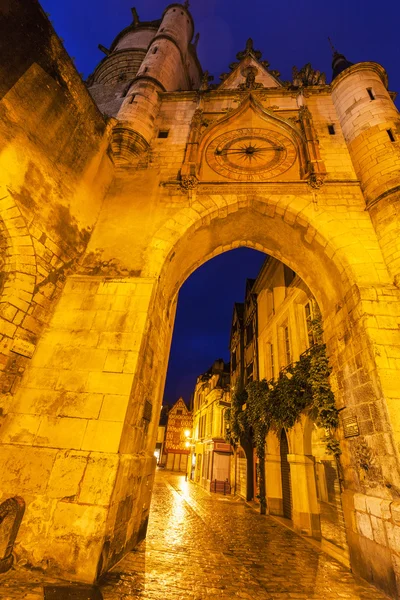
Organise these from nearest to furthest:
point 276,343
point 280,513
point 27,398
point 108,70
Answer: point 27,398, point 280,513, point 276,343, point 108,70

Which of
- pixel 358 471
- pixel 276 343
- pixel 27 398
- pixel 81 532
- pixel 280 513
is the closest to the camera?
pixel 81 532

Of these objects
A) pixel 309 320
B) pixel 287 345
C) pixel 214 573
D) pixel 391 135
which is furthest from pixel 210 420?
pixel 391 135

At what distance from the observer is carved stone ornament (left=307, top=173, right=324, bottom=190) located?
6629 millimetres

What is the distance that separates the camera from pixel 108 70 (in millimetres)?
15133

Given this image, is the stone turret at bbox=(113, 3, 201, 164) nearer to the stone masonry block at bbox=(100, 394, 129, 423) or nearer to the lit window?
the lit window

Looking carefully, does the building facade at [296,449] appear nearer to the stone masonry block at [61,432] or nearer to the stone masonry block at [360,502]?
the stone masonry block at [360,502]

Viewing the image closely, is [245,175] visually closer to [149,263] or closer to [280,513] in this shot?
[149,263]

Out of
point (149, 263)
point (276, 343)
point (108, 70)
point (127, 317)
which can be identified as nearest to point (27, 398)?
point (127, 317)

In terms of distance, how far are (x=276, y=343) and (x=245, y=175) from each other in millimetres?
7239

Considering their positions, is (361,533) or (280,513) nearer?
(361,533)

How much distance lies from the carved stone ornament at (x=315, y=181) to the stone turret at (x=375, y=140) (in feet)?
3.26

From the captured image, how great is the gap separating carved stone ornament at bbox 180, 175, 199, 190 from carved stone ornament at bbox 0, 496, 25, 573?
6.54 m

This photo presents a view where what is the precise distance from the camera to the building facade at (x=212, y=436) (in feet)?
58.8

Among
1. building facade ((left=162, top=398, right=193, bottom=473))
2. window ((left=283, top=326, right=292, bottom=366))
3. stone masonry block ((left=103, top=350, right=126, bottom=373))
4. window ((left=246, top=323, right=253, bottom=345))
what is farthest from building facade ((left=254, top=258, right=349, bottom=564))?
building facade ((left=162, top=398, right=193, bottom=473))
